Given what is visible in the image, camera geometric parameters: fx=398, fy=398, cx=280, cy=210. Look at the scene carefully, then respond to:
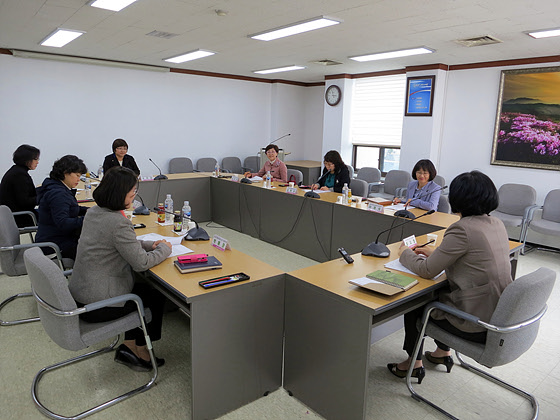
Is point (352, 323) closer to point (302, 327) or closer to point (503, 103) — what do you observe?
point (302, 327)

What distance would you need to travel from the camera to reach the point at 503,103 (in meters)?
5.64

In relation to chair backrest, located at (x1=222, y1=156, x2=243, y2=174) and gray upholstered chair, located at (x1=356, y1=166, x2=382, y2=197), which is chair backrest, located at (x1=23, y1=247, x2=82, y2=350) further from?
chair backrest, located at (x1=222, y1=156, x2=243, y2=174)

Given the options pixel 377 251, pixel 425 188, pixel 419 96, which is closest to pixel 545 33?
pixel 425 188

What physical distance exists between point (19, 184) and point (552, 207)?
5924mm

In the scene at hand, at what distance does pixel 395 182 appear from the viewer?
618cm

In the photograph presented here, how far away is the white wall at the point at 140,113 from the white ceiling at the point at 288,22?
0.54 metres

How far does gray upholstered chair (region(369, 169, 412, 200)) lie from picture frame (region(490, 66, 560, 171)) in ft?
4.13

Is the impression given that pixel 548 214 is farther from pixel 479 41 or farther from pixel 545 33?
pixel 479 41

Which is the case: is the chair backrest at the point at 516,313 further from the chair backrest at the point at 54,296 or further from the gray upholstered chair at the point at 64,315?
the chair backrest at the point at 54,296

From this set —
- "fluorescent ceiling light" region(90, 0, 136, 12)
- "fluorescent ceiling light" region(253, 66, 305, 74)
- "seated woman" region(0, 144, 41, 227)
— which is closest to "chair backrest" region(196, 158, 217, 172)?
"fluorescent ceiling light" region(253, 66, 305, 74)

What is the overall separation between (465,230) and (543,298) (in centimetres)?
48

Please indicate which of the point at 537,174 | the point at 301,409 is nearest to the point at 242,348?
the point at 301,409

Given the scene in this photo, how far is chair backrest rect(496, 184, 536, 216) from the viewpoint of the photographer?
516 centimetres

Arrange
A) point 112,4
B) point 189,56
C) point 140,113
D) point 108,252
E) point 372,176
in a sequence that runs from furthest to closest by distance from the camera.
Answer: point 140,113, point 372,176, point 189,56, point 112,4, point 108,252
